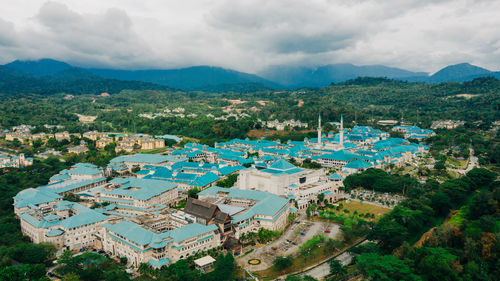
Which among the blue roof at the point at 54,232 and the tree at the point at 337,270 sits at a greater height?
the blue roof at the point at 54,232

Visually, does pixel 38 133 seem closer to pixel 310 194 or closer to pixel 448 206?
pixel 310 194

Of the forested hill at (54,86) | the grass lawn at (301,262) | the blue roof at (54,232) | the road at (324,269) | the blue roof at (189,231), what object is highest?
the forested hill at (54,86)

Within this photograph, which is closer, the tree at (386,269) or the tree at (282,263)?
the tree at (386,269)

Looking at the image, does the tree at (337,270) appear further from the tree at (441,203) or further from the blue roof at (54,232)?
the blue roof at (54,232)

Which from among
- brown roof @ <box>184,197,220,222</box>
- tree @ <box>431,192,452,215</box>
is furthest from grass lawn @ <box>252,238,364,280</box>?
tree @ <box>431,192,452,215</box>

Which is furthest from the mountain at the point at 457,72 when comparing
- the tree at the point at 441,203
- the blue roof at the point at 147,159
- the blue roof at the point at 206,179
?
the blue roof at the point at 206,179

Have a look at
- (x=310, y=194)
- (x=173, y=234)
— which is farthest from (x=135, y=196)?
(x=310, y=194)
